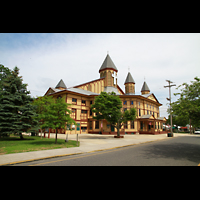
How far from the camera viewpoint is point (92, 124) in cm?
3494

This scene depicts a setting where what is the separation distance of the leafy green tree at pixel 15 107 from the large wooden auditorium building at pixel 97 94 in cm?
1047

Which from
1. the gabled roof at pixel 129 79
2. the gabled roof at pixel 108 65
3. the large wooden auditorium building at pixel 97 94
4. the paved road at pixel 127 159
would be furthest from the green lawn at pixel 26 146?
the gabled roof at pixel 129 79

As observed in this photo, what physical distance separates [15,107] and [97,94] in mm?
21567

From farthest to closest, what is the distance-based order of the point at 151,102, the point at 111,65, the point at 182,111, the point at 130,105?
the point at 151,102 → the point at 111,65 → the point at 130,105 → the point at 182,111

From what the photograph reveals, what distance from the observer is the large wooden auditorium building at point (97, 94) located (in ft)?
109

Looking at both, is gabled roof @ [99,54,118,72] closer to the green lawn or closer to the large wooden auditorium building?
the large wooden auditorium building

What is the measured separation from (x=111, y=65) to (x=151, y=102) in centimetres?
1865

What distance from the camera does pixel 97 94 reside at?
36281mm

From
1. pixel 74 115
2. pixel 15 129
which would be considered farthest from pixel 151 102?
pixel 15 129

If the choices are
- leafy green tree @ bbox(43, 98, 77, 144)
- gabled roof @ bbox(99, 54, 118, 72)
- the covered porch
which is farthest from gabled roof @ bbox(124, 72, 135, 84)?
leafy green tree @ bbox(43, 98, 77, 144)

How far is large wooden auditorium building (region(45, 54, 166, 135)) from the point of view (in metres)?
33.3
